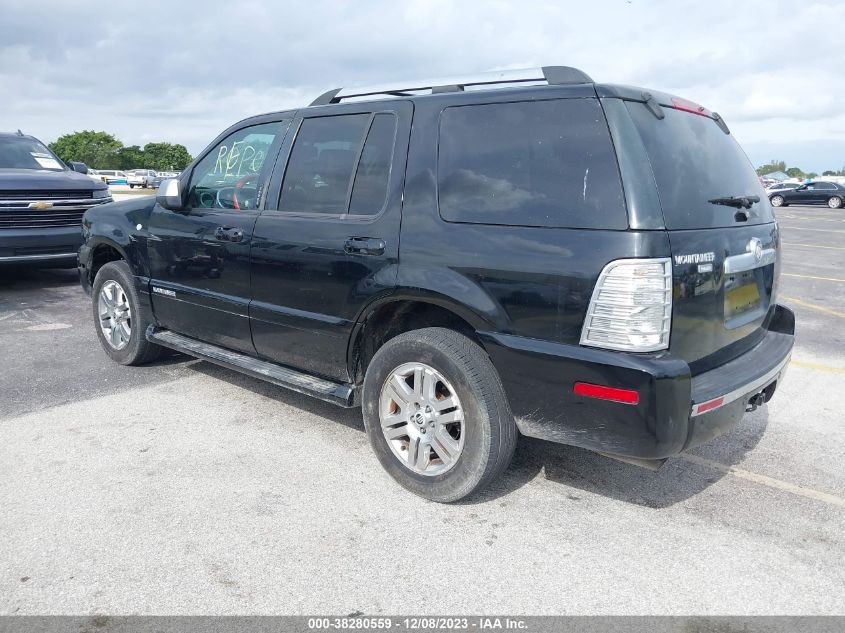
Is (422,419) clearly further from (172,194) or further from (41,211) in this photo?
(41,211)

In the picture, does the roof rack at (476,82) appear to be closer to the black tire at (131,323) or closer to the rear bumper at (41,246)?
the black tire at (131,323)

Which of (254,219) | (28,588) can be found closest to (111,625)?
(28,588)

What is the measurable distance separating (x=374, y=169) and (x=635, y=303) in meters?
1.59

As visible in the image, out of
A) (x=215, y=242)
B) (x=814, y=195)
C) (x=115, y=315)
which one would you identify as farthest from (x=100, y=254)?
(x=814, y=195)

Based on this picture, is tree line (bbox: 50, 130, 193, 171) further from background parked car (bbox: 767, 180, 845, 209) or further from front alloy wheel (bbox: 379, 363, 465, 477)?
front alloy wheel (bbox: 379, 363, 465, 477)

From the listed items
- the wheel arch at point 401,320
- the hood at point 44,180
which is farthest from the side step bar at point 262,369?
the hood at point 44,180

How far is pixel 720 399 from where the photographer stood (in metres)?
Answer: 2.96

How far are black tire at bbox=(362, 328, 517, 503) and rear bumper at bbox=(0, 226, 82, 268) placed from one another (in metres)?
6.60

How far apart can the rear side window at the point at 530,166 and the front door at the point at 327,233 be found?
0.32 meters

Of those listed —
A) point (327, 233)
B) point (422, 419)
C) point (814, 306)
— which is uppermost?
point (327, 233)

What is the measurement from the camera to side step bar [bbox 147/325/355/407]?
382 centimetres

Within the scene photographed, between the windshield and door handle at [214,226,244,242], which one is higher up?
the windshield

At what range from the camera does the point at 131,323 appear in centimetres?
534

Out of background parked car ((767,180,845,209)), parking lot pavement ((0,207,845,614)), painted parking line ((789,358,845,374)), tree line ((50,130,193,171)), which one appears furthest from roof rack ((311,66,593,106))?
tree line ((50,130,193,171))
